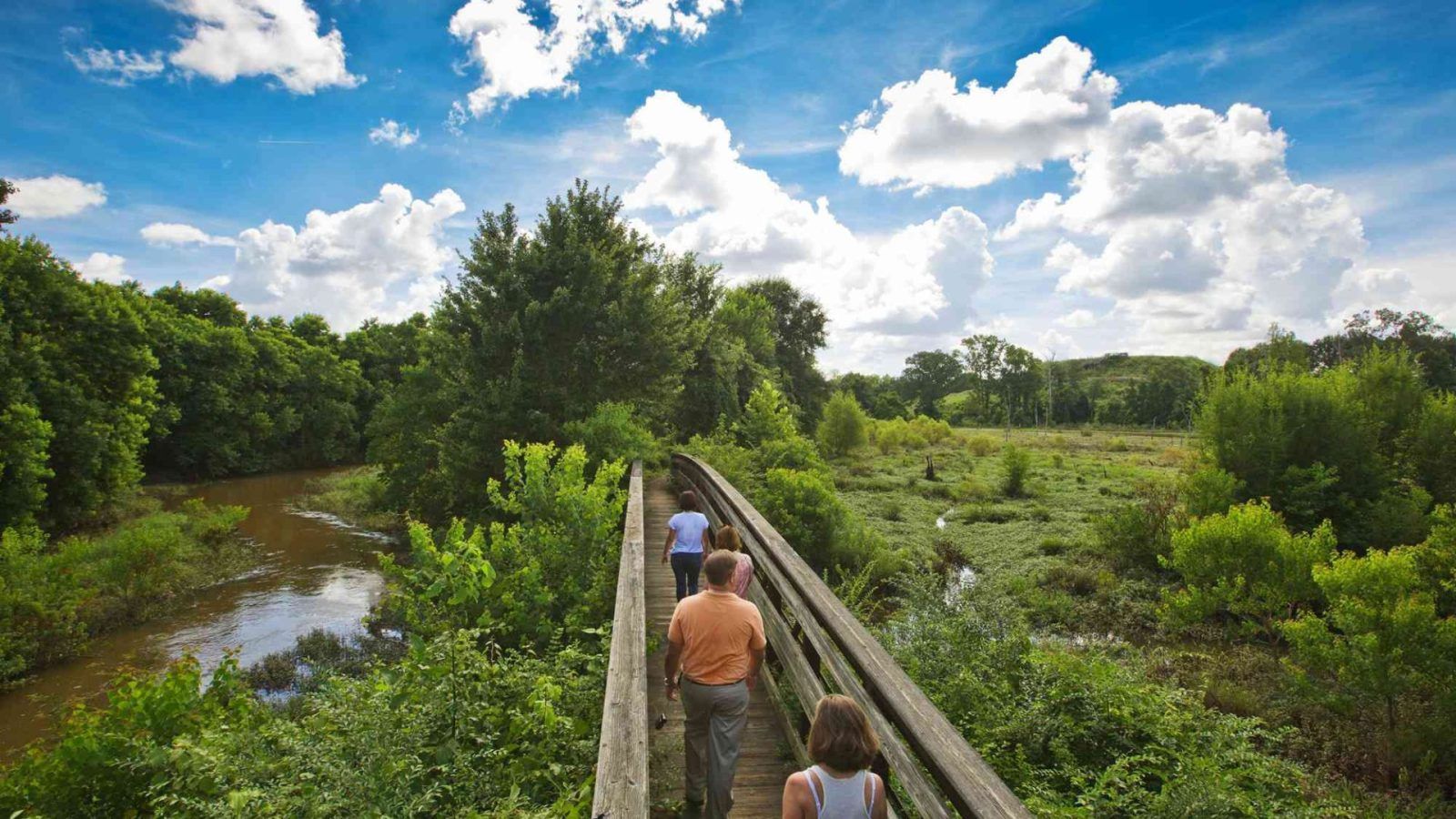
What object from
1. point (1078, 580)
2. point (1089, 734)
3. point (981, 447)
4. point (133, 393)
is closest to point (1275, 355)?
point (981, 447)

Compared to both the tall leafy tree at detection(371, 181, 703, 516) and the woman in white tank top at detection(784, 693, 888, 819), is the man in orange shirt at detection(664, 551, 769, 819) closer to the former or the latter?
the woman in white tank top at detection(784, 693, 888, 819)

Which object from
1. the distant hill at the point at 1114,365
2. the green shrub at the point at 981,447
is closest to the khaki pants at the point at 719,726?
the green shrub at the point at 981,447

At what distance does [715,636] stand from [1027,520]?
24.2 m

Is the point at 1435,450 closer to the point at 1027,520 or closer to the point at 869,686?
the point at 1027,520

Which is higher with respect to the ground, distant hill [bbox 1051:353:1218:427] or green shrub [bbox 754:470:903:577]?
distant hill [bbox 1051:353:1218:427]

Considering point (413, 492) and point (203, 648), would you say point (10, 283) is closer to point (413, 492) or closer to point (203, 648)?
point (413, 492)

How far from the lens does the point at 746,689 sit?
13.0 feet

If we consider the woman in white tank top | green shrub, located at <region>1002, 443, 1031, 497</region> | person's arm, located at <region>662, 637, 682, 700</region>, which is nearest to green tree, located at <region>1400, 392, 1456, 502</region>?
green shrub, located at <region>1002, 443, 1031, 497</region>

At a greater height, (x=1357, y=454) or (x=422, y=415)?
(x=422, y=415)

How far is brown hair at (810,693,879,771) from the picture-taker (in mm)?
2553

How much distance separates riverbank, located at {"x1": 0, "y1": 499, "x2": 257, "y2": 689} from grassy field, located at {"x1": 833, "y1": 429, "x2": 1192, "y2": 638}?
19.0 meters

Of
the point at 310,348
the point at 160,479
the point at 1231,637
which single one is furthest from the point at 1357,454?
the point at 310,348

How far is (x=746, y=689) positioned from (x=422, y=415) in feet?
68.6

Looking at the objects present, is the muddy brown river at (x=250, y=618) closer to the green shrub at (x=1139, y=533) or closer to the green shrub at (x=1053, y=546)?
the green shrub at (x=1053, y=546)
